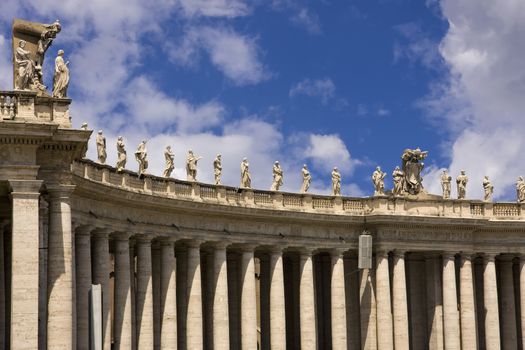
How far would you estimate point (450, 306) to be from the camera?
109312 millimetres

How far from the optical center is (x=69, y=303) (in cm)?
6359

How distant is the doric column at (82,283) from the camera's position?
73812mm

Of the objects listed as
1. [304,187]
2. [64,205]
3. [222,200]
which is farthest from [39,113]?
[304,187]

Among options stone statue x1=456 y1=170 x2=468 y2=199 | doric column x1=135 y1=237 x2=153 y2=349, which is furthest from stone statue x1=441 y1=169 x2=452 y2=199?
doric column x1=135 y1=237 x2=153 y2=349

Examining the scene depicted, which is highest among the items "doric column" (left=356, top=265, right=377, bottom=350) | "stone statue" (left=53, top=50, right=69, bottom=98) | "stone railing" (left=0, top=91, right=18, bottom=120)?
"stone statue" (left=53, top=50, right=69, bottom=98)

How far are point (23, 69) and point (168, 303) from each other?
1247 inches

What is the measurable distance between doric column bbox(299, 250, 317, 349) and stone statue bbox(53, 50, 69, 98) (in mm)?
44007

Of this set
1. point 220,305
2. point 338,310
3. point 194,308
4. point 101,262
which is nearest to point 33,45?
point 101,262

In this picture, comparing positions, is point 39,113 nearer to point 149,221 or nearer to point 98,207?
point 98,207

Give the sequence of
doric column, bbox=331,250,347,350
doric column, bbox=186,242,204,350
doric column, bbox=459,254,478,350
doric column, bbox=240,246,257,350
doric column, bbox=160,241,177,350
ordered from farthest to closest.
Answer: doric column, bbox=459,254,478,350
doric column, bbox=331,250,347,350
doric column, bbox=240,246,257,350
doric column, bbox=186,242,204,350
doric column, bbox=160,241,177,350

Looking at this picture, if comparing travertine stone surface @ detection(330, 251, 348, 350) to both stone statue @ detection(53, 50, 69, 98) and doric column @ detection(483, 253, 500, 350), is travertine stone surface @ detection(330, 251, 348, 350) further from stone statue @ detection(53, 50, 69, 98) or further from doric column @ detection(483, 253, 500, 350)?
stone statue @ detection(53, 50, 69, 98)

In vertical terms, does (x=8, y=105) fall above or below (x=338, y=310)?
above

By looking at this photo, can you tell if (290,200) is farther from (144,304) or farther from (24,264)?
(24,264)

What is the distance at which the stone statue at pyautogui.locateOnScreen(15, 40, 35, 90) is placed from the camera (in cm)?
6247
